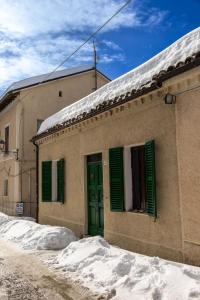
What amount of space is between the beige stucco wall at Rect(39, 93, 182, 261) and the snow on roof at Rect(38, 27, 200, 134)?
17.8 inches

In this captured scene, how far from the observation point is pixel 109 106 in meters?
8.77

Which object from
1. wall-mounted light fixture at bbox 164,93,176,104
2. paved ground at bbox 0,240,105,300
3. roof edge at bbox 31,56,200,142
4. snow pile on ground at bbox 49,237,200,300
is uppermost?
roof edge at bbox 31,56,200,142

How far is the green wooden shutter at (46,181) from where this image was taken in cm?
1311

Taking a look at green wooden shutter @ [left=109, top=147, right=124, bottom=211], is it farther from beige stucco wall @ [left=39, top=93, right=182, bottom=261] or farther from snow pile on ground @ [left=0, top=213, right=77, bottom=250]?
snow pile on ground @ [left=0, top=213, right=77, bottom=250]

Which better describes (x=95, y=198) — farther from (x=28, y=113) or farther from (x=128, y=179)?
(x=28, y=113)

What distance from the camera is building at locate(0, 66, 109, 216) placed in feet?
57.9

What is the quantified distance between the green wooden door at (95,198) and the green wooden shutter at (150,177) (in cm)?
255

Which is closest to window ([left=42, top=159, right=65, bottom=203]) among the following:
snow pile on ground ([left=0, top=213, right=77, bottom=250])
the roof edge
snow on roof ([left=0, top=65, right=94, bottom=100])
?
snow pile on ground ([left=0, top=213, right=77, bottom=250])

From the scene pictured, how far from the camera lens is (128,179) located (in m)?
8.48

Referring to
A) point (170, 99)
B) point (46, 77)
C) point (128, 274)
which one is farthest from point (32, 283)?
point (46, 77)

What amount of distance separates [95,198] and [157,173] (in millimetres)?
3225

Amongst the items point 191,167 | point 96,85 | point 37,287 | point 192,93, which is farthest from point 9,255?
point 96,85

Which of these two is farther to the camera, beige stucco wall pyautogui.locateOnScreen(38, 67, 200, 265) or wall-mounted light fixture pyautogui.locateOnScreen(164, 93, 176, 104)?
wall-mounted light fixture pyautogui.locateOnScreen(164, 93, 176, 104)

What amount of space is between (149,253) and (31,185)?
432 inches
